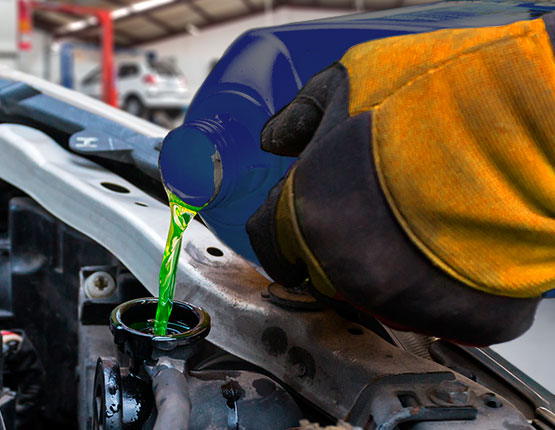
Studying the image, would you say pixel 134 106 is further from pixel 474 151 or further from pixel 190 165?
pixel 474 151

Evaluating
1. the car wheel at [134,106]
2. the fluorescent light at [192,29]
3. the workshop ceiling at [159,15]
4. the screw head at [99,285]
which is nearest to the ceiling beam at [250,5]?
the workshop ceiling at [159,15]

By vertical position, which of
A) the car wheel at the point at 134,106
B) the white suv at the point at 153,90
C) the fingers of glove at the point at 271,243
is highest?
the fingers of glove at the point at 271,243

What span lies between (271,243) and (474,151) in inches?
9.2

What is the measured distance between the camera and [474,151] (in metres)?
0.56

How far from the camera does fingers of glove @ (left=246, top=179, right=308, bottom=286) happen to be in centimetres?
65

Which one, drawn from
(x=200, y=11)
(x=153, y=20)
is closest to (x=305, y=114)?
(x=200, y=11)

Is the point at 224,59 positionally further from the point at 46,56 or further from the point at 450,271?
the point at 46,56

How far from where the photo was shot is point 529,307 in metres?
0.62

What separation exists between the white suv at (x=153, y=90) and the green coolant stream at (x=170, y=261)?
409 inches

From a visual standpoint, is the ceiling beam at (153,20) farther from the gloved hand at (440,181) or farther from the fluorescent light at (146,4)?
the gloved hand at (440,181)

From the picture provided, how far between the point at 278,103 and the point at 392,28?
25 cm

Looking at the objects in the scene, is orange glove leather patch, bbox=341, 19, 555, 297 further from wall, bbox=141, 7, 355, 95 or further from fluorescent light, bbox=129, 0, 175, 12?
wall, bbox=141, 7, 355, 95

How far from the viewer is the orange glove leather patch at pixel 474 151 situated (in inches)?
21.8

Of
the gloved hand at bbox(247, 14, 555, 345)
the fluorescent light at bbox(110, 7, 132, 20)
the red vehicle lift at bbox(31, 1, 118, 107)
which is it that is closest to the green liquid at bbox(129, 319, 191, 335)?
the gloved hand at bbox(247, 14, 555, 345)
